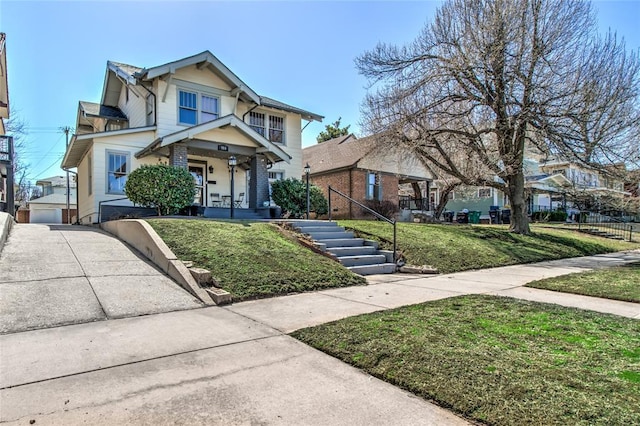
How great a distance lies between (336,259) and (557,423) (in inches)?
263

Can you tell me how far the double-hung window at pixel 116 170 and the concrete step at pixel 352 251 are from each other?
9363 mm

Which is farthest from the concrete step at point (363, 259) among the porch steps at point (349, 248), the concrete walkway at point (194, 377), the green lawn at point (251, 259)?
the concrete walkway at point (194, 377)

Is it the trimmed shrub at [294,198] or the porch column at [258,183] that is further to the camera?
the trimmed shrub at [294,198]

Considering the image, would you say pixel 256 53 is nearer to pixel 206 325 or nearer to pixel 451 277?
pixel 451 277

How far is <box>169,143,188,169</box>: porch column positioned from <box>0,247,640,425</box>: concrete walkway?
9.12m

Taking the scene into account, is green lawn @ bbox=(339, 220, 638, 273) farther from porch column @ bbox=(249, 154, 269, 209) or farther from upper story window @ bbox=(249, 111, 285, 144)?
upper story window @ bbox=(249, 111, 285, 144)

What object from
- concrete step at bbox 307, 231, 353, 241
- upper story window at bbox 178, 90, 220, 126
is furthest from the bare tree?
upper story window at bbox 178, 90, 220, 126

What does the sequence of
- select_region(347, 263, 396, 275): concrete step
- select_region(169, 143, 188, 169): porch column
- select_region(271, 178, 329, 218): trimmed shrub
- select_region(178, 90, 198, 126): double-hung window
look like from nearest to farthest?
select_region(347, 263, 396, 275): concrete step → select_region(169, 143, 188, 169): porch column → select_region(271, 178, 329, 218): trimmed shrub → select_region(178, 90, 198, 126): double-hung window

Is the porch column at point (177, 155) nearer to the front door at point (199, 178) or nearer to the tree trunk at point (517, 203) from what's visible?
the front door at point (199, 178)

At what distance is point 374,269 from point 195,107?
1087cm

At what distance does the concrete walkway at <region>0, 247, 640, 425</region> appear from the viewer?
2.57 metres

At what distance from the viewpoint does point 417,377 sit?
306 cm

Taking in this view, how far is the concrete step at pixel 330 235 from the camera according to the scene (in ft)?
33.4

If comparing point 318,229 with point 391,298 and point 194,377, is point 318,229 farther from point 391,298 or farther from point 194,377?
point 194,377
